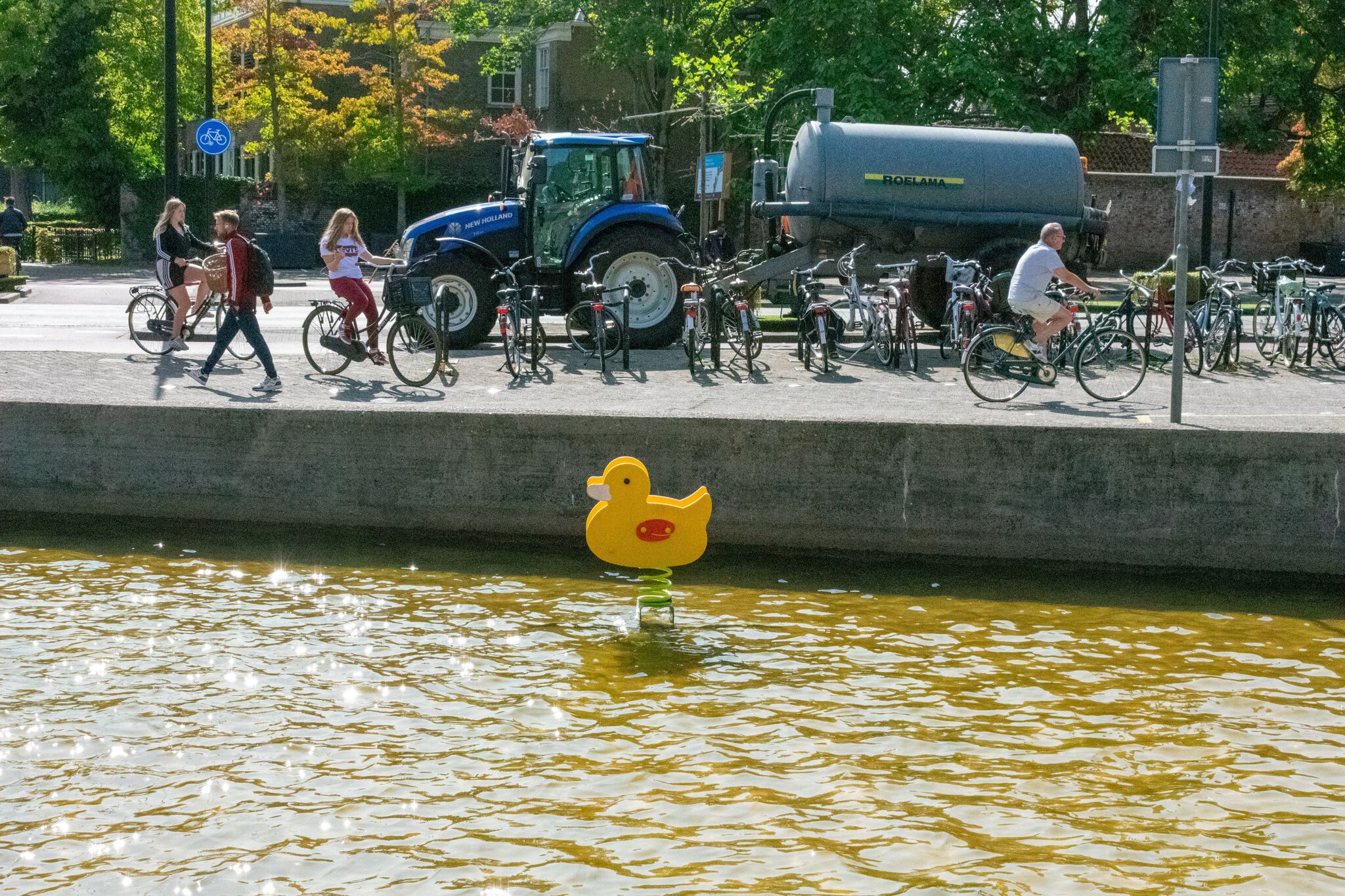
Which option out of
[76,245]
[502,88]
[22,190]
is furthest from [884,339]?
[22,190]

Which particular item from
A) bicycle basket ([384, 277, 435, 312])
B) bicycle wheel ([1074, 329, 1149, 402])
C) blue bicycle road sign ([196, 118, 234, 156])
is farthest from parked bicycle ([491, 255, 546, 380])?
blue bicycle road sign ([196, 118, 234, 156])

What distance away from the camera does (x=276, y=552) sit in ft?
35.2

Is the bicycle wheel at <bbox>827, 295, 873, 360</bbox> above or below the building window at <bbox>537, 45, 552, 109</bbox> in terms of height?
below

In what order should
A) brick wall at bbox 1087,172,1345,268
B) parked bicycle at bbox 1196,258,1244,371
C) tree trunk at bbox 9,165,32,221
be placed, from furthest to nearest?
tree trunk at bbox 9,165,32,221 → brick wall at bbox 1087,172,1345,268 → parked bicycle at bbox 1196,258,1244,371

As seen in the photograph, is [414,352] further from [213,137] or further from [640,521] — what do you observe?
[213,137]

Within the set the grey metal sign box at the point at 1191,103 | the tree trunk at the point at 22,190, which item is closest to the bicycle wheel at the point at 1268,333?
the grey metal sign box at the point at 1191,103

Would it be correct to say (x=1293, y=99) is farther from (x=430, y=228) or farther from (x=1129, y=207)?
(x=430, y=228)

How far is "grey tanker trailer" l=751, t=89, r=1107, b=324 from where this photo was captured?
19.2 metres

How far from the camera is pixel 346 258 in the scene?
51.9 ft

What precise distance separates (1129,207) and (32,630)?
135 feet

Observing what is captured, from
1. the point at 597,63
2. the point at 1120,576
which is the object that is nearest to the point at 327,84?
the point at 597,63

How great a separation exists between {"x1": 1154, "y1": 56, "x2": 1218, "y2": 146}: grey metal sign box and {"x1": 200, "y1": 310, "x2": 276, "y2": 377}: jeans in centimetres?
757

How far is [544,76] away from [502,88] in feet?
4.78

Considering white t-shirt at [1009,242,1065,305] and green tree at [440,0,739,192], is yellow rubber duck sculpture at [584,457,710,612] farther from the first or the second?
green tree at [440,0,739,192]
